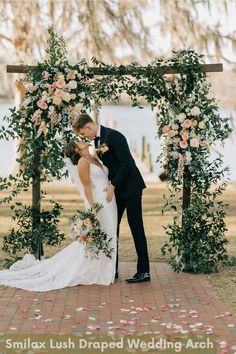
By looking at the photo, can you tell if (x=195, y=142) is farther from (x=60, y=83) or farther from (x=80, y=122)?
(x=60, y=83)

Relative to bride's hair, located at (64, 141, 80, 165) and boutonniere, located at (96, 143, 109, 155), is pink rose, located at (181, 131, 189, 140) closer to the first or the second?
boutonniere, located at (96, 143, 109, 155)

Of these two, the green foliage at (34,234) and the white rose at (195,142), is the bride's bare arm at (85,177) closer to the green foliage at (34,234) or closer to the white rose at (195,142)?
the green foliage at (34,234)

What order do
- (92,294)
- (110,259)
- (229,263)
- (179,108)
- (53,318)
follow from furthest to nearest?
(229,263) < (179,108) < (110,259) < (92,294) < (53,318)

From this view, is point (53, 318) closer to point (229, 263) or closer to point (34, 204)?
point (34, 204)

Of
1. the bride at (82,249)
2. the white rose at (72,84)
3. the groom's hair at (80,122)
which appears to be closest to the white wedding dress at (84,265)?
the bride at (82,249)

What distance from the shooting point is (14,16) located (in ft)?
53.3

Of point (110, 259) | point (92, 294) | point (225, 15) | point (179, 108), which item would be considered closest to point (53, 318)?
point (92, 294)

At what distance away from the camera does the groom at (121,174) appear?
656 cm

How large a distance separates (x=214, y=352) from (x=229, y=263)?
10.2 feet

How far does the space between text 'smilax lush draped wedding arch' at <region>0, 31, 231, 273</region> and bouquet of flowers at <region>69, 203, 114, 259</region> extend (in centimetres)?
77

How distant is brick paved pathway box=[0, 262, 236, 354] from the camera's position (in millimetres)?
5199

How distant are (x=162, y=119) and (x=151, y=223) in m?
4.17

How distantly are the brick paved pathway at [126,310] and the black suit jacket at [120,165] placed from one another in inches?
33.9

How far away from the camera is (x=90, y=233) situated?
6.59 m
